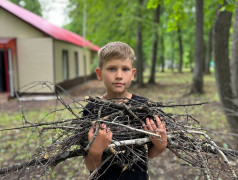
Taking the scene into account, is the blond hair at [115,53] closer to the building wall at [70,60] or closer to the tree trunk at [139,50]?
the tree trunk at [139,50]

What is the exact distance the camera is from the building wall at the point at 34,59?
11.6 meters

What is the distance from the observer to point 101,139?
1265mm

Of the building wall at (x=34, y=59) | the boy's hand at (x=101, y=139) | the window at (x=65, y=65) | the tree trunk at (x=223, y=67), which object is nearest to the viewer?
the boy's hand at (x=101, y=139)

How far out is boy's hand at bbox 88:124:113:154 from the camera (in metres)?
1.26

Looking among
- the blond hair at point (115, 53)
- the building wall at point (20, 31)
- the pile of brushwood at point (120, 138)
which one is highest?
the building wall at point (20, 31)

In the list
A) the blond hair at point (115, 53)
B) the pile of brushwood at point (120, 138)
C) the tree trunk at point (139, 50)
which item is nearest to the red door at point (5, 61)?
the tree trunk at point (139, 50)

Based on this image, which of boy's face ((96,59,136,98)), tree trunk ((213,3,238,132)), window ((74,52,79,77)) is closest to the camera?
boy's face ((96,59,136,98))

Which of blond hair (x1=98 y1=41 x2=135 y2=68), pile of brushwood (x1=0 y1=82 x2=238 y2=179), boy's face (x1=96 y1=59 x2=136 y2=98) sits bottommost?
pile of brushwood (x1=0 y1=82 x2=238 y2=179)

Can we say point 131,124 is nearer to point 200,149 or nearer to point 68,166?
point 200,149

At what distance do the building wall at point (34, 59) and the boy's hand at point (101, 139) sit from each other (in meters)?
11.0

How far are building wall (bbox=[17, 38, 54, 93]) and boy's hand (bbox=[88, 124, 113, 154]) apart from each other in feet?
36.1

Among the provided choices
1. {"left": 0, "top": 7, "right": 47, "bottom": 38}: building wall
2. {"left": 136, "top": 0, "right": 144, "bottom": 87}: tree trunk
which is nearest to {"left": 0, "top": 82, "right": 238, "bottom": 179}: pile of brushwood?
{"left": 0, "top": 7, "right": 47, "bottom": 38}: building wall

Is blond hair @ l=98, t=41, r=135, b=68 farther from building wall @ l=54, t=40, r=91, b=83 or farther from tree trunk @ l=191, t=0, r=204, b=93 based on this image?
building wall @ l=54, t=40, r=91, b=83

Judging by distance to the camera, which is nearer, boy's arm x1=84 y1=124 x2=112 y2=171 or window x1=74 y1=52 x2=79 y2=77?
boy's arm x1=84 y1=124 x2=112 y2=171
